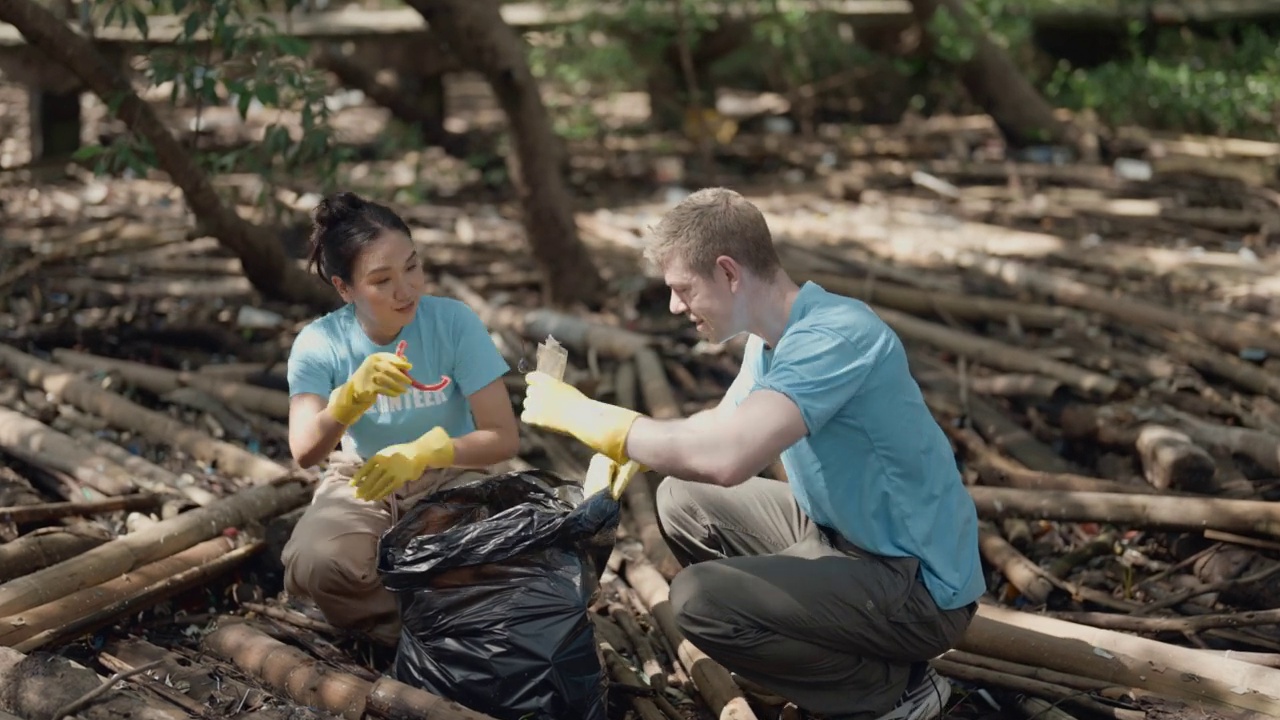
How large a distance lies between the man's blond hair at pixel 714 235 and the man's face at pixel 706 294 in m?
0.02

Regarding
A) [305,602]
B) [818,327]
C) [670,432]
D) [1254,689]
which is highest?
[818,327]

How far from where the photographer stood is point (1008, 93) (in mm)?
11266

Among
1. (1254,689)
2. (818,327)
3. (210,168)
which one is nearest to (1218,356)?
(1254,689)

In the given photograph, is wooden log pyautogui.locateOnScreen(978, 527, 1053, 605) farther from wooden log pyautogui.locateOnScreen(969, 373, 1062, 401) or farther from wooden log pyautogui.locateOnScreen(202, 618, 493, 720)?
wooden log pyautogui.locateOnScreen(202, 618, 493, 720)

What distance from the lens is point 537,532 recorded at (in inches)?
138

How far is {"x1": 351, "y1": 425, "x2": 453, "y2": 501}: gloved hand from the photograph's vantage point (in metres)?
3.55

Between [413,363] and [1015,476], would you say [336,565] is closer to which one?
[413,363]

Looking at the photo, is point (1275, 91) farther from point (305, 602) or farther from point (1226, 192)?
point (305, 602)

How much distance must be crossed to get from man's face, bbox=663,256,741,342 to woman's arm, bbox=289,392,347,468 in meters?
1.04

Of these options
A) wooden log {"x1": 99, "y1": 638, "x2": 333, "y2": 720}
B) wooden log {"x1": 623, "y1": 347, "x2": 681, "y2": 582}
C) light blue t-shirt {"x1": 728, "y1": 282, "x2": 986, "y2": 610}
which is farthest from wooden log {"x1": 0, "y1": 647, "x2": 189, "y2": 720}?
light blue t-shirt {"x1": 728, "y1": 282, "x2": 986, "y2": 610}

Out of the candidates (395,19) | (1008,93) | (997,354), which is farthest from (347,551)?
(1008,93)

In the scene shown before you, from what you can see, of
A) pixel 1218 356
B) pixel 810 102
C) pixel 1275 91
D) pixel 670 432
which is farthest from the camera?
pixel 810 102

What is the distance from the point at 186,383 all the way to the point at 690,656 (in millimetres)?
3054

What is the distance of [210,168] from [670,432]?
403cm
